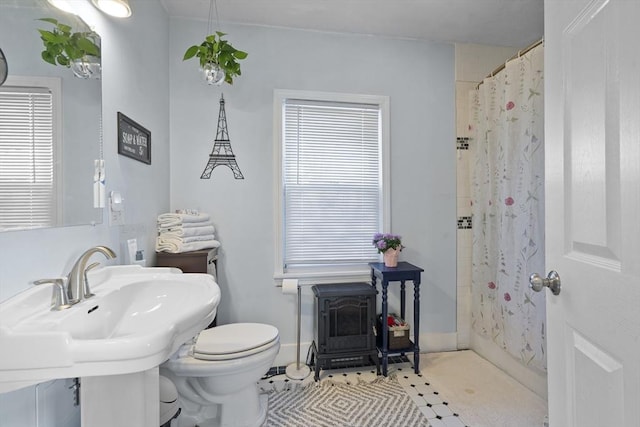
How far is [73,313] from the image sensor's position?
0.83 m

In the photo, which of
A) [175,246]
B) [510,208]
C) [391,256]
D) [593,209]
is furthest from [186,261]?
[510,208]

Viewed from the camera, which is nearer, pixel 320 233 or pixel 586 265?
pixel 586 265

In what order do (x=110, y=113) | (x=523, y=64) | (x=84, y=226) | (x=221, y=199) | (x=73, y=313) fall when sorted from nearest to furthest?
(x=73, y=313), (x=84, y=226), (x=110, y=113), (x=523, y=64), (x=221, y=199)

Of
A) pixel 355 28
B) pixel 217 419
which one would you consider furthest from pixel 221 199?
pixel 355 28

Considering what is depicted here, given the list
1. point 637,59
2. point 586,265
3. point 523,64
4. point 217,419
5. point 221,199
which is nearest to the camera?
point 637,59

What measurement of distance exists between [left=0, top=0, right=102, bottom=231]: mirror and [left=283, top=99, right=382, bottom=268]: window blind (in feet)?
4.05

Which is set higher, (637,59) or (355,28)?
(355,28)

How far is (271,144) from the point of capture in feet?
7.18

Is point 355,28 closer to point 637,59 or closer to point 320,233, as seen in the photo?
point 320,233

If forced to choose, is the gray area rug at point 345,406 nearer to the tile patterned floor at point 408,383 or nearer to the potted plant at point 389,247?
the tile patterned floor at point 408,383

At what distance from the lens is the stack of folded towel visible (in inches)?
70.0

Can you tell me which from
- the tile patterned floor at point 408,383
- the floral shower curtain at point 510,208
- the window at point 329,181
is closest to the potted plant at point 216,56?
the window at point 329,181

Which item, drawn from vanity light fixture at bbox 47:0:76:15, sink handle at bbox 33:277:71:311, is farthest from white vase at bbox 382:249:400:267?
vanity light fixture at bbox 47:0:76:15

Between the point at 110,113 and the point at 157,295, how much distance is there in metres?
0.85
